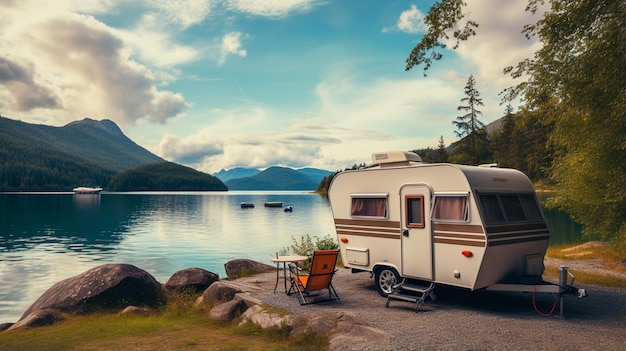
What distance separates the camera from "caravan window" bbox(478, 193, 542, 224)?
11.2 m

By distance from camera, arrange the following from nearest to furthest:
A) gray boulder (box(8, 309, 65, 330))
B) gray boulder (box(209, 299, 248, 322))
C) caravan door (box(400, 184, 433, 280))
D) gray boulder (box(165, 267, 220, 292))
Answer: caravan door (box(400, 184, 433, 280)) < gray boulder (box(209, 299, 248, 322)) < gray boulder (box(8, 309, 65, 330)) < gray boulder (box(165, 267, 220, 292))

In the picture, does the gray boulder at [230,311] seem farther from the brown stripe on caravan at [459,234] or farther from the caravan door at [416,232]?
the brown stripe on caravan at [459,234]

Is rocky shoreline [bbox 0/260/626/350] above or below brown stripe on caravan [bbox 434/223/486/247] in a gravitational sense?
below

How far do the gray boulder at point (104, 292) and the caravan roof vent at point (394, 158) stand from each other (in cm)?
924

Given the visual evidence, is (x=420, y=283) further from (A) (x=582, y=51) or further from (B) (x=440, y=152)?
(B) (x=440, y=152)

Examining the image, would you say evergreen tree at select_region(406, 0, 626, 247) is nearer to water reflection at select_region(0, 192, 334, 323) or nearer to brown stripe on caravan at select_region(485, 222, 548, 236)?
brown stripe on caravan at select_region(485, 222, 548, 236)

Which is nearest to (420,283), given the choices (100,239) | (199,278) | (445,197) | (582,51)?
(445,197)

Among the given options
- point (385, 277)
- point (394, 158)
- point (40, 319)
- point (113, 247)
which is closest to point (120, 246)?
point (113, 247)

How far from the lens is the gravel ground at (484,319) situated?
873 cm

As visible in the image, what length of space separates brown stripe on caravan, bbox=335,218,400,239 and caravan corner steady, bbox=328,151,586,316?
3 cm

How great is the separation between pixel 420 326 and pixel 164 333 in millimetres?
6127

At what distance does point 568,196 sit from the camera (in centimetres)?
2058

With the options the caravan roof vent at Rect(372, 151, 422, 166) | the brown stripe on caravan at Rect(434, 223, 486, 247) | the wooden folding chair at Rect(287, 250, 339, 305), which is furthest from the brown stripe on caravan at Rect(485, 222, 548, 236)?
the wooden folding chair at Rect(287, 250, 339, 305)

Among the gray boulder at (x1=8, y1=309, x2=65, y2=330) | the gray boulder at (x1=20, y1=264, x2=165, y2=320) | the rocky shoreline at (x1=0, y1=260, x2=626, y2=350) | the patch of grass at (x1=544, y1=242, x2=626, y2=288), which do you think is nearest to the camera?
the rocky shoreline at (x1=0, y1=260, x2=626, y2=350)
